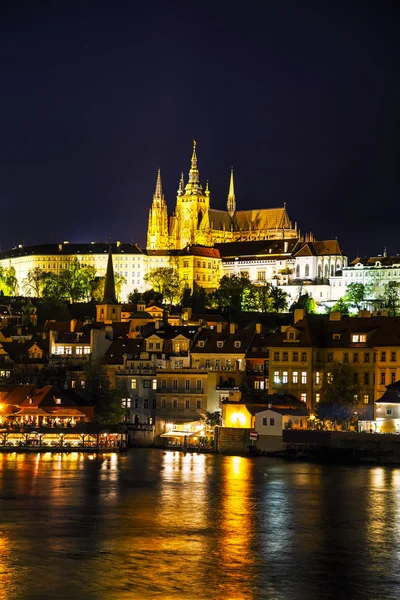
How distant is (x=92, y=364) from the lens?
78875 millimetres

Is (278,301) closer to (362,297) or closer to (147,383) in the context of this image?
(362,297)

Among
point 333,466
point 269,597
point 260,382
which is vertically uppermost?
point 260,382

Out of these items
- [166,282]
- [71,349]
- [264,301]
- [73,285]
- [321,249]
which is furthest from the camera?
[321,249]

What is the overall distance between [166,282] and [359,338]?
107902 millimetres

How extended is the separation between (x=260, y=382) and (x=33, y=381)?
1377 cm

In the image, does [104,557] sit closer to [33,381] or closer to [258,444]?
[258,444]


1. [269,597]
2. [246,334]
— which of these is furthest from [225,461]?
[269,597]

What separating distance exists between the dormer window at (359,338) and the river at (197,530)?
44.7 feet

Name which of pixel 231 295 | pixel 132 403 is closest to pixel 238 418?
pixel 132 403

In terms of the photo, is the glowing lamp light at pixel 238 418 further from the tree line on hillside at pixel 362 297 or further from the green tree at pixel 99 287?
the green tree at pixel 99 287

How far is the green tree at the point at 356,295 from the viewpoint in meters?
173

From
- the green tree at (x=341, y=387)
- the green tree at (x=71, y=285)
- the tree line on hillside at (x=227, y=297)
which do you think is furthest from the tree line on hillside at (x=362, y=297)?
the green tree at (x=341, y=387)

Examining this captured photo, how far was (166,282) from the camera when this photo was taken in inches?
7165

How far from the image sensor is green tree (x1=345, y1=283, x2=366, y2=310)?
17338 centimetres
